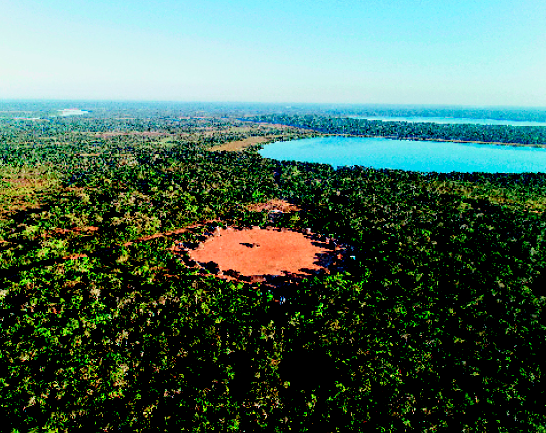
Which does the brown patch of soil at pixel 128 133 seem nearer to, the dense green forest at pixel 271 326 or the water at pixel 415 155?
the water at pixel 415 155

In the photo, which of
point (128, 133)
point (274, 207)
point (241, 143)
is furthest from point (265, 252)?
point (128, 133)

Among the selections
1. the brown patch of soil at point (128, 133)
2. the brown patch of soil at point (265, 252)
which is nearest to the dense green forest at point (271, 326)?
the brown patch of soil at point (265, 252)

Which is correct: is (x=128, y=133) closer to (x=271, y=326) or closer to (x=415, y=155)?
(x=415, y=155)

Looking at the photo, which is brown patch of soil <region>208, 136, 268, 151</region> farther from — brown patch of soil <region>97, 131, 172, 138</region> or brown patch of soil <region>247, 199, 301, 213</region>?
brown patch of soil <region>247, 199, 301, 213</region>

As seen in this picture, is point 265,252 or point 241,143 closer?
point 265,252

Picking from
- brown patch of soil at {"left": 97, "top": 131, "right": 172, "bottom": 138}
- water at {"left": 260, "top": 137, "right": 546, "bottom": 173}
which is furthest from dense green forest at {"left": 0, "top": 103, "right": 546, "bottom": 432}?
brown patch of soil at {"left": 97, "top": 131, "right": 172, "bottom": 138}

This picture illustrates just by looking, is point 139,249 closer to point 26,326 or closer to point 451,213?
point 26,326
